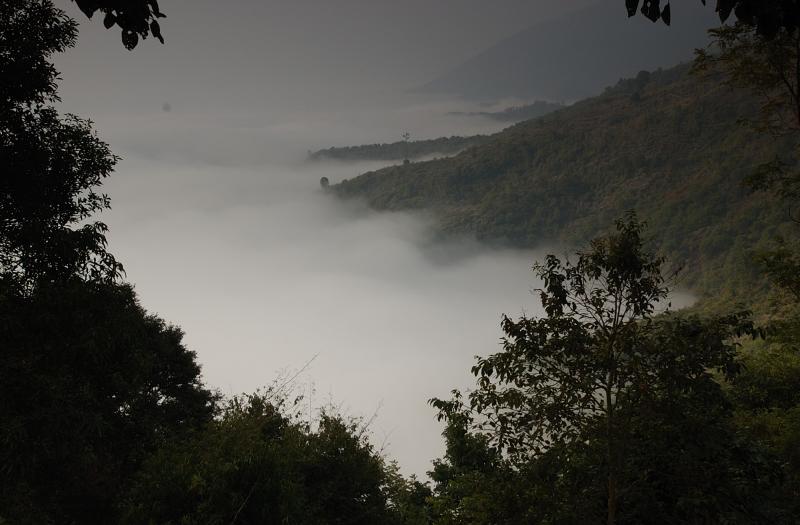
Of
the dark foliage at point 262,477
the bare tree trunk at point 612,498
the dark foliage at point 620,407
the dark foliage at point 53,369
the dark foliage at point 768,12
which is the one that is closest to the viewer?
the dark foliage at point 768,12

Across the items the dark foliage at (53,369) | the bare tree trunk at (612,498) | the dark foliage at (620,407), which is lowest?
the dark foliage at (53,369)

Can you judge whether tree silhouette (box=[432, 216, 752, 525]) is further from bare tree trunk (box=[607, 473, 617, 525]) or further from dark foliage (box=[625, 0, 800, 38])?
dark foliage (box=[625, 0, 800, 38])

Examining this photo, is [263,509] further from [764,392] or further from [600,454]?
[764,392]

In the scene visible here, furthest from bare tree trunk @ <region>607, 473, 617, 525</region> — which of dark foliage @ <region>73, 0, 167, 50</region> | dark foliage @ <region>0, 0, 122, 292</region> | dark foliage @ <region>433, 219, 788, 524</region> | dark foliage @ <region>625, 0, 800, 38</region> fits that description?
dark foliage @ <region>0, 0, 122, 292</region>

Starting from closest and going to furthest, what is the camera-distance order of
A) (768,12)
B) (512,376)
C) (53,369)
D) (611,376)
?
(768,12) → (611,376) → (512,376) → (53,369)

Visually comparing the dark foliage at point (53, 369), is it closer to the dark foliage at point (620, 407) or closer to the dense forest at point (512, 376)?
the dense forest at point (512, 376)

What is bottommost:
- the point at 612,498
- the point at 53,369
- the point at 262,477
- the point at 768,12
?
the point at 53,369

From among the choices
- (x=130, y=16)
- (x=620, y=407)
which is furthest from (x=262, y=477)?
(x=130, y=16)

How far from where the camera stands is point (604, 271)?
7836 mm

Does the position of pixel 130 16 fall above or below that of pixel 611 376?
below

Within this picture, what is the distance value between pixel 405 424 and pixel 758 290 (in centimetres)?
10279

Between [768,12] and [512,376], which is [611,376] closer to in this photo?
[512,376]

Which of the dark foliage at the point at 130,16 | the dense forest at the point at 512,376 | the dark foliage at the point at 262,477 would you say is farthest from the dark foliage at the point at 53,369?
the dark foliage at the point at 130,16

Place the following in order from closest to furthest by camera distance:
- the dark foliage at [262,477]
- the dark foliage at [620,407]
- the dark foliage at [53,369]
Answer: the dark foliage at [620,407] < the dark foliage at [53,369] < the dark foliage at [262,477]
